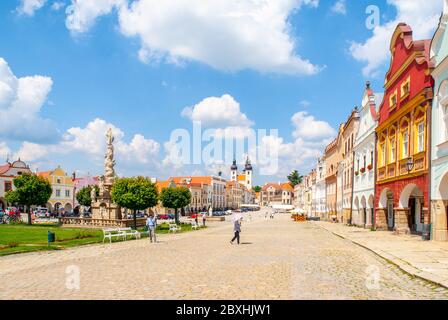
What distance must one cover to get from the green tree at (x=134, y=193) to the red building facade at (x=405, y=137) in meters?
17.1

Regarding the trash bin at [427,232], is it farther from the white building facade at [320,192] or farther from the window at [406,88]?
the white building facade at [320,192]

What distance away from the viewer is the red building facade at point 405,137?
72.0 ft

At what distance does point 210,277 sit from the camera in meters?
10.8

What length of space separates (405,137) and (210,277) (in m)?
18.9

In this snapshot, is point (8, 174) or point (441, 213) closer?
point (441, 213)

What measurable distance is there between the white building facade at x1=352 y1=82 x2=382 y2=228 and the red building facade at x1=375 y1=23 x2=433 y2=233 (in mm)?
2023

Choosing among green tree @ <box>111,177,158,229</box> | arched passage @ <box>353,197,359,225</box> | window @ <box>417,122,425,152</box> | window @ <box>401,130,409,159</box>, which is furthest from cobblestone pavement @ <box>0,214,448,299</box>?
arched passage @ <box>353,197,359,225</box>

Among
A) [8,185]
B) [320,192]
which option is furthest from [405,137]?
[8,185]

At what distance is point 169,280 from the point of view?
10.4 meters

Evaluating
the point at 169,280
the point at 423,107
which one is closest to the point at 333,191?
the point at 423,107

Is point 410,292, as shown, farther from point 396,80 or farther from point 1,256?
point 396,80

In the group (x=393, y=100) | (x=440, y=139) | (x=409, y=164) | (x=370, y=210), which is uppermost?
(x=393, y=100)

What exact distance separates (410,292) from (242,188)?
583 ft

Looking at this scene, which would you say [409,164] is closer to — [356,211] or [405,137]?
[405,137]
